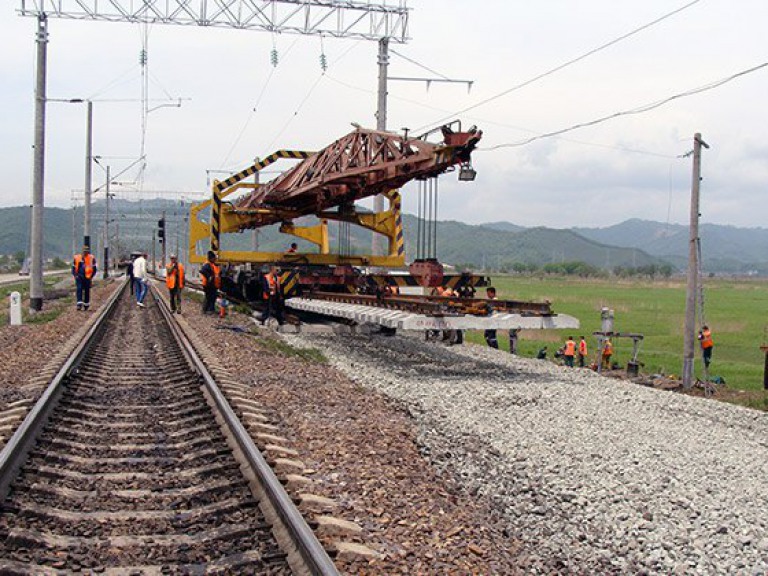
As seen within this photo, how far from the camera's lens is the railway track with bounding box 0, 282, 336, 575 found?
14.5 feet

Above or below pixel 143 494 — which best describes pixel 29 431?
above

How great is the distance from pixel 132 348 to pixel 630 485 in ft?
34.1

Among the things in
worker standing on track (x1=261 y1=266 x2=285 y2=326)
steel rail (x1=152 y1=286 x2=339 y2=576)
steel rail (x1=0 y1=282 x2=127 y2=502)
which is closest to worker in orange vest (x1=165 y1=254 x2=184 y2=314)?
worker standing on track (x1=261 y1=266 x2=285 y2=326)

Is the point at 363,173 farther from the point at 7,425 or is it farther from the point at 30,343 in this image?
the point at 7,425

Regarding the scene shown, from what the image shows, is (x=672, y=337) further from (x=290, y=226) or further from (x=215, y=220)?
(x=215, y=220)

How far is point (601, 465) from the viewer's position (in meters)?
7.29

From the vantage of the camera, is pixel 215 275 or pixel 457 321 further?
pixel 215 275

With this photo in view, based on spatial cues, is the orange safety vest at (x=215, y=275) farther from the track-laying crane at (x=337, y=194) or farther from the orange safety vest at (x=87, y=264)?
the orange safety vest at (x=87, y=264)

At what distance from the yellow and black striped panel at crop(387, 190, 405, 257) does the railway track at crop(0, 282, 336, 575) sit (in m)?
9.59

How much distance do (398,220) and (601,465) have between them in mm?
12312

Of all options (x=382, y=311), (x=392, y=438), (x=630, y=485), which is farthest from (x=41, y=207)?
(x=630, y=485)

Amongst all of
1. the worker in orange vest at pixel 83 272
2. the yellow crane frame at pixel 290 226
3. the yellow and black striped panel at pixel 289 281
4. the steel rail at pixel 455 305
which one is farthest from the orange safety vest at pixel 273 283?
the worker in orange vest at pixel 83 272

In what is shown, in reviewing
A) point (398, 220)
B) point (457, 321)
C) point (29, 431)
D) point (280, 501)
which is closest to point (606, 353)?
point (398, 220)

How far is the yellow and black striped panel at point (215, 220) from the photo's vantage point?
20266 millimetres
